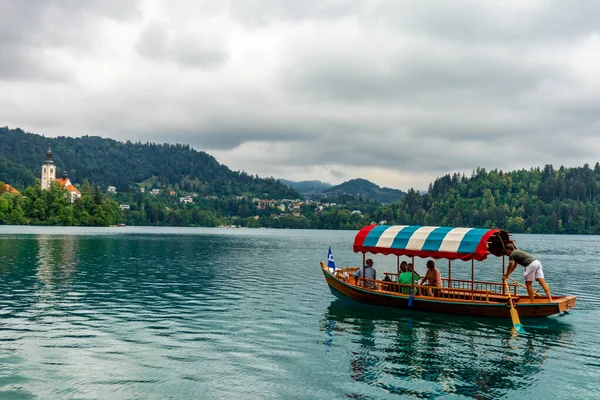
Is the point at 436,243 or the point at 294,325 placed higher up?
the point at 436,243

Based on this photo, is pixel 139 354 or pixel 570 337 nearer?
pixel 139 354

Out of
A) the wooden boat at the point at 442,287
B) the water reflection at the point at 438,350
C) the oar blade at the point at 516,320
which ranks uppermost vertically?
the wooden boat at the point at 442,287

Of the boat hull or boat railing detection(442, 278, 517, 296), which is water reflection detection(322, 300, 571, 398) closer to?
the boat hull

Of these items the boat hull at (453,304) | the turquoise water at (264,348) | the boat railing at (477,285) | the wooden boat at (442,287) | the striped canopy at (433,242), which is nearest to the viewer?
the turquoise water at (264,348)

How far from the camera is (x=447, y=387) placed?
19094 millimetres

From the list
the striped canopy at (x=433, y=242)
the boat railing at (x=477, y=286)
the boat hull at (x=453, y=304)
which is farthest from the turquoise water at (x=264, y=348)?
the striped canopy at (x=433, y=242)

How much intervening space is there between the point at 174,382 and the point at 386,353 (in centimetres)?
993

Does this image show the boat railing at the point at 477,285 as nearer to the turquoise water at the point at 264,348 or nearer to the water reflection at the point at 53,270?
the turquoise water at the point at 264,348

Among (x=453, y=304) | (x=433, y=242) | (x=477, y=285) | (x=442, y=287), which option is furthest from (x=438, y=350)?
(x=477, y=285)

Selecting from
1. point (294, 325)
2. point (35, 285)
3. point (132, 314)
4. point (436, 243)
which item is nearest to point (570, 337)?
point (436, 243)

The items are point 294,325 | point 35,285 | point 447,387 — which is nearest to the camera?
point 447,387

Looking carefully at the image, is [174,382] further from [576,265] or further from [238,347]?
[576,265]

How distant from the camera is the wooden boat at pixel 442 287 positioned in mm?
31953

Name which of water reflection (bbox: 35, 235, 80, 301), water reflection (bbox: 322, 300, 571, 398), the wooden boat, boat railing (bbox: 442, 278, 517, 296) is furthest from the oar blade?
water reflection (bbox: 35, 235, 80, 301)
